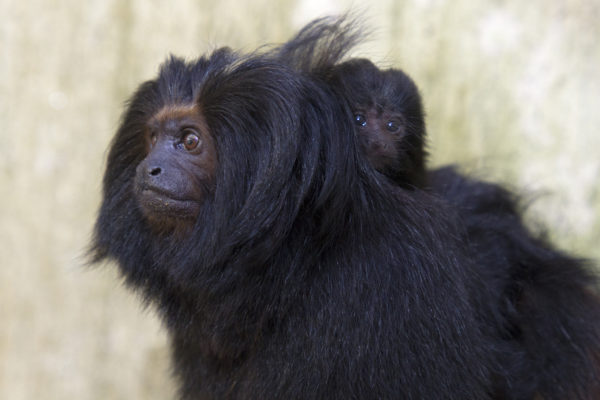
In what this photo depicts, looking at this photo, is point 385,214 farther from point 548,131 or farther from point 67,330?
point 67,330

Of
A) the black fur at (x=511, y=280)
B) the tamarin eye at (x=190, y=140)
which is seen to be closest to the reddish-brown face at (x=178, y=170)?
the tamarin eye at (x=190, y=140)

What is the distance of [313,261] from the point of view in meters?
2.46

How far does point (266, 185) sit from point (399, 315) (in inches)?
24.2

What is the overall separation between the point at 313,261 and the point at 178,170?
0.55m

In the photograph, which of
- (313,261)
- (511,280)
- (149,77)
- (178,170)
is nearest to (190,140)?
(178,170)

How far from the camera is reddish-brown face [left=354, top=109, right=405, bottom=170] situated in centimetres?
272

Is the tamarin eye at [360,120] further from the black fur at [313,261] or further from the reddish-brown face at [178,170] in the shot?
the reddish-brown face at [178,170]

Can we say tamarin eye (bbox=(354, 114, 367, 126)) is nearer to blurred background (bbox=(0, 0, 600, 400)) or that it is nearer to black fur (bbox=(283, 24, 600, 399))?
black fur (bbox=(283, 24, 600, 399))

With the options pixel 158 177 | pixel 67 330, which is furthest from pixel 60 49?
pixel 158 177

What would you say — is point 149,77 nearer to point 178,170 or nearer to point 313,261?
point 178,170

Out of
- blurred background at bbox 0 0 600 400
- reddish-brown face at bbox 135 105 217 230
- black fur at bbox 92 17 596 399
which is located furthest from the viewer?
blurred background at bbox 0 0 600 400

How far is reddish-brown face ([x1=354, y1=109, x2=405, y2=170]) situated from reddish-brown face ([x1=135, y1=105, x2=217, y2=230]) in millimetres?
566

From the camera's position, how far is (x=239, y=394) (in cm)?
264

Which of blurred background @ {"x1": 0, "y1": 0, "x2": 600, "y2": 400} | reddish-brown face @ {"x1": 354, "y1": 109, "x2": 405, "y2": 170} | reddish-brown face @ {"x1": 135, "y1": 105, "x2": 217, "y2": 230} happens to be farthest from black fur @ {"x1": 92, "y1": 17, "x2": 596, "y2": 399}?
blurred background @ {"x1": 0, "y1": 0, "x2": 600, "y2": 400}
